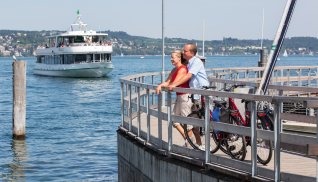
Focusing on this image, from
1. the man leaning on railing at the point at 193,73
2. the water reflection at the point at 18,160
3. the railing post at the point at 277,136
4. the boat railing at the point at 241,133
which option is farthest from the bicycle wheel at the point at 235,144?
the water reflection at the point at 18,160

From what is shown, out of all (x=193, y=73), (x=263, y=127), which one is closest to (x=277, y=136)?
(x=263, y=127)

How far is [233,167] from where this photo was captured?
9031 millimetres

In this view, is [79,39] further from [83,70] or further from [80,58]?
[83,70]

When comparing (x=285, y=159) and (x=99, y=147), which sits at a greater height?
(x=285, y=159)

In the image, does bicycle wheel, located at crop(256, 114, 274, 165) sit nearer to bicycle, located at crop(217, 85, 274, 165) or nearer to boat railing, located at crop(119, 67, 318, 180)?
bicycle, located at crop(217, 85, 274, 165)

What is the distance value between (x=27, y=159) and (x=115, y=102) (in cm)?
3019

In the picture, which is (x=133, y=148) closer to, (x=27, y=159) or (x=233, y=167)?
(x=233, y=167)

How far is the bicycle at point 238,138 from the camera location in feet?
29.5

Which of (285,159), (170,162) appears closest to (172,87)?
(170,162)

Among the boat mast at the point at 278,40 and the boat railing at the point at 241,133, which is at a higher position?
the boat mast at the point at 278,40

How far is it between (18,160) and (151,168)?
13843 millimetres

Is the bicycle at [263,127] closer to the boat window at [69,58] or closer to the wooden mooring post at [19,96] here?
the wooden mooring post at [19,96]

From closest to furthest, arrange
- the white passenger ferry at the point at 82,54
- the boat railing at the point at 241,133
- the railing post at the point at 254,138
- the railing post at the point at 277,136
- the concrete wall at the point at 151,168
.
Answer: the boat railing at the point at 241,133 → the railing post at the point at 277,136 → the railing post at the point at 254,138 → the concrete wall at the point at 151,168 → the white passenger ferry at the point at 82,54

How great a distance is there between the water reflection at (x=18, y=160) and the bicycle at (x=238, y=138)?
38.3 ft
